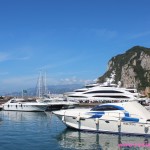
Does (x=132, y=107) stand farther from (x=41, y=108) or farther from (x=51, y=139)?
(x=41, y=108)

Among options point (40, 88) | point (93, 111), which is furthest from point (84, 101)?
point (93, 111)

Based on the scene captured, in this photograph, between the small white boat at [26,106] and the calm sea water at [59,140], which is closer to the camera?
the calm sea water at [59,140]

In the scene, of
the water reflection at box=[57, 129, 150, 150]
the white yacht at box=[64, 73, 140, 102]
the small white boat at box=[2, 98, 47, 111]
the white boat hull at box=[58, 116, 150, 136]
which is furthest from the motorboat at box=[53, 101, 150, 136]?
the white yacht at box=[64, 73, 140, 102]

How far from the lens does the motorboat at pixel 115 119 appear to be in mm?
46812

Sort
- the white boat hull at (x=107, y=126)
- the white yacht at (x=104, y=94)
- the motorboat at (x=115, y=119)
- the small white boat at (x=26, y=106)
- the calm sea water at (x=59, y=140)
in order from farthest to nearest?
the white yacht at (x=104, y=94)
the small white boat at (x=26, y=106)
the motorboat at (x=115, y=119)
the white boat hull at (x=107, y=126)
the calm sea water at (x=59, y=140)

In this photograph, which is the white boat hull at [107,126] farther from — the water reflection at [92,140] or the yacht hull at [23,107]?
the yacht hull at [23,107]

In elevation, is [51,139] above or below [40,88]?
below

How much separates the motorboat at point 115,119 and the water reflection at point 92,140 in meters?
1.00

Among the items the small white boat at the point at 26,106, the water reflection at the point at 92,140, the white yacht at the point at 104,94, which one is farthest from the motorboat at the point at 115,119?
the white yacht at the point at 104,94

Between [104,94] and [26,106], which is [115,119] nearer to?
[26,106]

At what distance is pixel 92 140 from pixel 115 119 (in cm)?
497

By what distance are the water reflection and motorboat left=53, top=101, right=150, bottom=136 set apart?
100 cm

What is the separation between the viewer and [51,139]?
45594mm

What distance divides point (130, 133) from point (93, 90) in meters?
83.2
